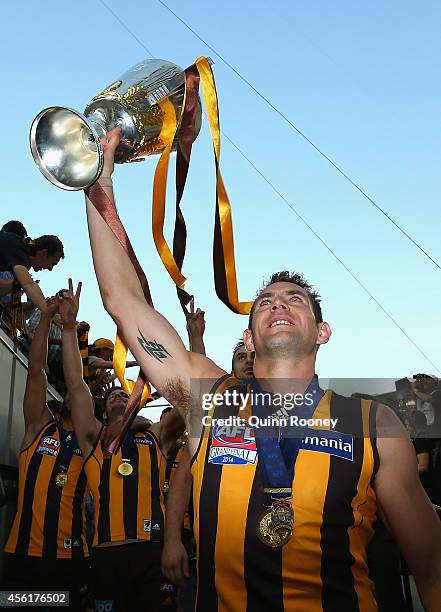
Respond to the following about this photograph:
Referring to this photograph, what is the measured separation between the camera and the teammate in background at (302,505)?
2285 mm

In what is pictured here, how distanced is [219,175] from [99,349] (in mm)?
6101

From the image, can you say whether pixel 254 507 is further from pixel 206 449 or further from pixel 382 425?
pixel 382 425

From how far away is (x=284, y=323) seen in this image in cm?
277

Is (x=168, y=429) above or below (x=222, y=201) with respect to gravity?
below

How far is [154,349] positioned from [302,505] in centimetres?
74

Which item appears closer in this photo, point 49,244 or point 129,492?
point 129,492

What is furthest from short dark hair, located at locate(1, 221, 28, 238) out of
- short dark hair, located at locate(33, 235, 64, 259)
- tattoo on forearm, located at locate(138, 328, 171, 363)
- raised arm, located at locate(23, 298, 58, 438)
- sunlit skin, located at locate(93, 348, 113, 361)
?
tattoo on forearm, located at locate(138, 328, 171, 363)

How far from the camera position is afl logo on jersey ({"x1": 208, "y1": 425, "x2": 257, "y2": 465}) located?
2430 mm

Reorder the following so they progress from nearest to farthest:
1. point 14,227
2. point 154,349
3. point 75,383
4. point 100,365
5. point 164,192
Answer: point 154,349 < point 164,192 < point 75,383 < point 14,227 < point 100,365

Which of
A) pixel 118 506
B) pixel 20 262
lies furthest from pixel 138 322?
pixel 20 262

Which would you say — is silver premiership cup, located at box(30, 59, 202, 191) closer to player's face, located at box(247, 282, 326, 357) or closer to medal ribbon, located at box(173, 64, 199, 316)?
medal ribbon, located at box(173, 64, 199, 316)

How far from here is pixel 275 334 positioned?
8.94 ft

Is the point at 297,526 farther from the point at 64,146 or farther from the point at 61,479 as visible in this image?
the point at 61,479

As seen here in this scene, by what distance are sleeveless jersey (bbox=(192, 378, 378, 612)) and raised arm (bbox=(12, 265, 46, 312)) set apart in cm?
381
